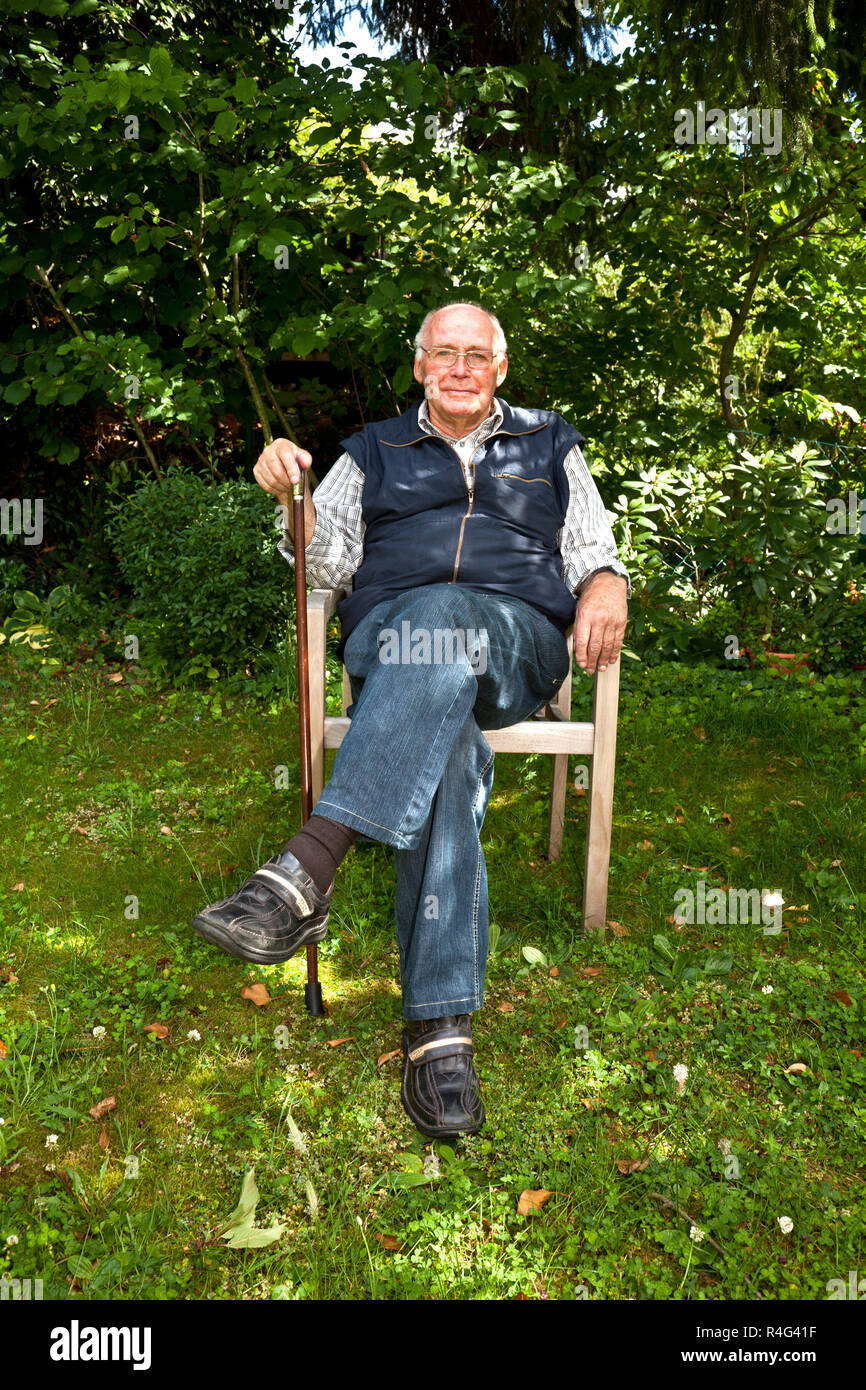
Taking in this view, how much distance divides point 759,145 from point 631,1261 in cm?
459

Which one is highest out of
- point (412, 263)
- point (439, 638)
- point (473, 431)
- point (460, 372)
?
point (412, 263)

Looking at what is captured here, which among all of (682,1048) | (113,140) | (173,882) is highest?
(113,140)

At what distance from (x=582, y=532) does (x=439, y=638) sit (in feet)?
2.27

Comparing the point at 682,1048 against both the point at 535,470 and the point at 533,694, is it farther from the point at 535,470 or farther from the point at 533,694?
the point at 535,470

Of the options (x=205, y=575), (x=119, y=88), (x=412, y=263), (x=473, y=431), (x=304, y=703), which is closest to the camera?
(x=304, y=703)

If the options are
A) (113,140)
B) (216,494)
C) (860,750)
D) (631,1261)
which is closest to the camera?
(631,1261)

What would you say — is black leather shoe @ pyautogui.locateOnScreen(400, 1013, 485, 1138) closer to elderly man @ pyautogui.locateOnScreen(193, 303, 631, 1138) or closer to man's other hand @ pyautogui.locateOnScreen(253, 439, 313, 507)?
elderly man @ pyautogui.locateOnScreen(193, 303, 631, 1138)

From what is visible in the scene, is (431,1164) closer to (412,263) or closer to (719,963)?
(719,963)

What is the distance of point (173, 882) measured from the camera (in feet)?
9.00

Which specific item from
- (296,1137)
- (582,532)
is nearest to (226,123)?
(582,532)

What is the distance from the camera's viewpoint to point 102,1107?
191 cm

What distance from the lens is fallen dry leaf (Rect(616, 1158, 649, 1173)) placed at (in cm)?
180

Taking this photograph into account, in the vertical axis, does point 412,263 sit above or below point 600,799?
above

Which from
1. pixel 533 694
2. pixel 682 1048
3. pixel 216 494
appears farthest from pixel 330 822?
pixel 216 494
